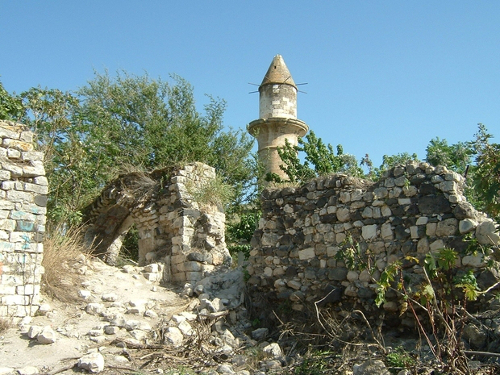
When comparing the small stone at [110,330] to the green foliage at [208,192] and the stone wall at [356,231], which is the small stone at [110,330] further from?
the green foliage at [208,192]

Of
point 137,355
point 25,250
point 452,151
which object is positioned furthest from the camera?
point 452,151

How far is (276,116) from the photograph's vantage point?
19.0m

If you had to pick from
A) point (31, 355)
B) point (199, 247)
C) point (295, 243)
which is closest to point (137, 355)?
point (31, 355)

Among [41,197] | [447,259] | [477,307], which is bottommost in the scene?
[477,307]

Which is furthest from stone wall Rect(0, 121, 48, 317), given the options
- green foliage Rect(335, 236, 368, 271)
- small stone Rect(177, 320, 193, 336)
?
green foliage Rect(335, 236, 368, 271)

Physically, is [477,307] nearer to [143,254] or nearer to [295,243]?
[295,243]

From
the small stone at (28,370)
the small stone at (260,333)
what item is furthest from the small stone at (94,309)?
the small stone at (260,333)

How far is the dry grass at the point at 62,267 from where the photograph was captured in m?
7.60

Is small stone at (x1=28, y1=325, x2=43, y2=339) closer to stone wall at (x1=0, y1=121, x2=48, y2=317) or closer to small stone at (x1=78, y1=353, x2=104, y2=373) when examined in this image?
stone wall at (x1=0, y1=121, x2=48, y2=317)

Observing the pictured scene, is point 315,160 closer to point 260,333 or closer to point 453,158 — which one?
point 453,158

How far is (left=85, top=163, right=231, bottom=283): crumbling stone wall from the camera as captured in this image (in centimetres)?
908

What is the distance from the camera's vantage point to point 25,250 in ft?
23.2

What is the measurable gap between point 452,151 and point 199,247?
981 centimetres

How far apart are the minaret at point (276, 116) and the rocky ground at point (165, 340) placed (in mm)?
10867
